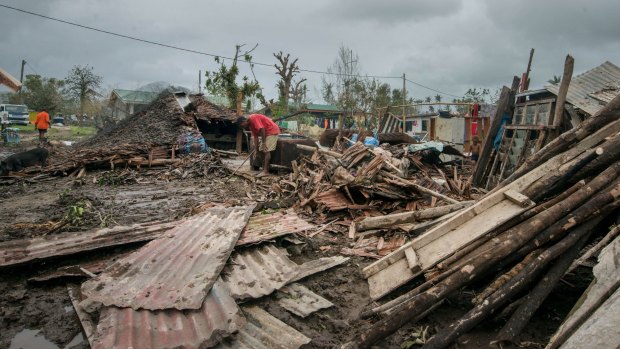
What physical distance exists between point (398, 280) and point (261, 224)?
96.5 inches

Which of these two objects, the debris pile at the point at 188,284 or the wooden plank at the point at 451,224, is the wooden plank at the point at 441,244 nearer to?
the wooden plank at the point at 451,224

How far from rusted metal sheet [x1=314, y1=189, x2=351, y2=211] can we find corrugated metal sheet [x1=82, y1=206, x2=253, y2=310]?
193 centimetres

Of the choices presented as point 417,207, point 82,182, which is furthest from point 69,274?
point 82,182

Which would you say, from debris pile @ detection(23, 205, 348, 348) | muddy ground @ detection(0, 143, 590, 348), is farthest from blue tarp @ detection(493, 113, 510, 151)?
debris pile @ detection(23, 205, 348, 348)

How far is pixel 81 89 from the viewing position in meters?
42.2

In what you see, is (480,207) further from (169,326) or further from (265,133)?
(265,133)

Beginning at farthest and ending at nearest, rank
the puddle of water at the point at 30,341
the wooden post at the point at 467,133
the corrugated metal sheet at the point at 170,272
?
the wooden post at the point at 467,133 → the corrugated metal sheet at the point at 170,272 → the puddle of water at the point at 30,341

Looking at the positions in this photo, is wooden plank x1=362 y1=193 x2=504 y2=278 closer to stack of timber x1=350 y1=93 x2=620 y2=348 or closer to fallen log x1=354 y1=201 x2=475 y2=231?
stack of timber x1=350 y1=93 x2=620 y2=348

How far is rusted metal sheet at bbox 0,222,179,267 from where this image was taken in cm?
388

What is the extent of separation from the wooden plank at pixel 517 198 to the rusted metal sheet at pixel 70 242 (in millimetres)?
4135

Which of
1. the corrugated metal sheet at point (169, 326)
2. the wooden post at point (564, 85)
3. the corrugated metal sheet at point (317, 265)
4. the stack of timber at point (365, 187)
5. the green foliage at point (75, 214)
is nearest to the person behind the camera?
the corrugated metal sheet at point (169, 326)

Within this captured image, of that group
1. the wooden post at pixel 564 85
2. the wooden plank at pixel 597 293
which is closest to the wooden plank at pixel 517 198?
the wooden plank at pixel 597 293

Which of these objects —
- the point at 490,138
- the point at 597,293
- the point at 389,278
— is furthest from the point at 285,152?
the point at 597,293

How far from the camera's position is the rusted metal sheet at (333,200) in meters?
6.25
